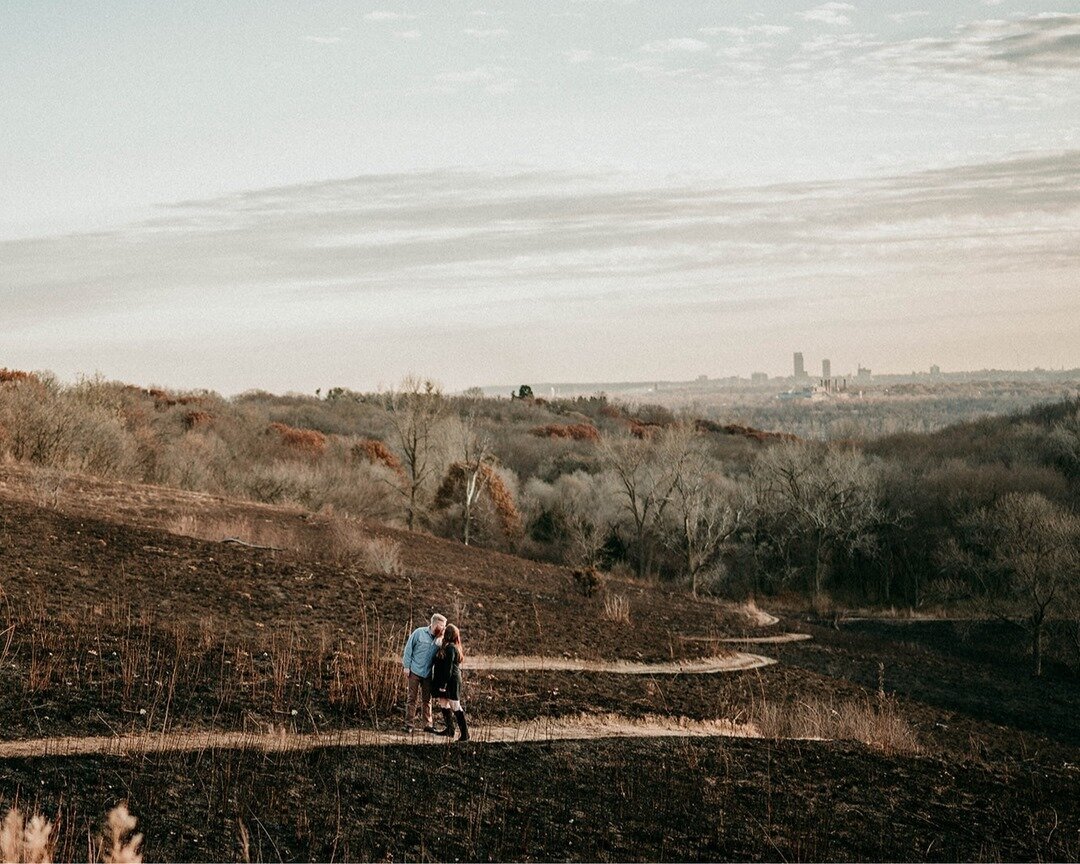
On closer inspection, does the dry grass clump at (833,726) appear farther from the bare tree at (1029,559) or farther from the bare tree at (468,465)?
the bare tree at (468,465)

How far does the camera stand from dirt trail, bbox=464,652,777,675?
16.5 metres

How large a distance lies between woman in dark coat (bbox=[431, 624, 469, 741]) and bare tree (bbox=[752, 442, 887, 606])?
4423 centimetres

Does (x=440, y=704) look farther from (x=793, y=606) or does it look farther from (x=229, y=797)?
(x=793, y=606)

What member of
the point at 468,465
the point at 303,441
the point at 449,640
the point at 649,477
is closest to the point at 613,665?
the point at 449,640

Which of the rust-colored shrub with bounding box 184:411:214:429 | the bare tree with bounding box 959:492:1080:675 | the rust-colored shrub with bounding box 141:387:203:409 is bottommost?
the bare tree with bounding box 959:492:1080:675

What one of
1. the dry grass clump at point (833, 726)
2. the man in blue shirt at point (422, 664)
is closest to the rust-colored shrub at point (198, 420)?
the dry grass clump at point (833, 726)

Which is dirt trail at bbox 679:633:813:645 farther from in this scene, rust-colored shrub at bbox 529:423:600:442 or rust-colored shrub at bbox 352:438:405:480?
rust-colored shrub at bbox 529:423:600:442

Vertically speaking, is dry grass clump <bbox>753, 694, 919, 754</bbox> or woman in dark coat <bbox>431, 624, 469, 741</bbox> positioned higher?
woman in dark coat <bbox>431, 624, 469, 741</bbox>

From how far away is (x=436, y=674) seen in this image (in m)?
11.9

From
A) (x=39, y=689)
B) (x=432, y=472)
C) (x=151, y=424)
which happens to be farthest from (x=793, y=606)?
(x=39, y=689)

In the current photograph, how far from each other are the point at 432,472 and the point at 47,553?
1390 inches

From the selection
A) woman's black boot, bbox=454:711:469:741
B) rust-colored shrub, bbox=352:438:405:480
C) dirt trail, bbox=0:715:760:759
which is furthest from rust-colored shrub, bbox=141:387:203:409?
woman's black boot, bbox=454:711:469:741

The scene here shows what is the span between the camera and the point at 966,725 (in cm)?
2317

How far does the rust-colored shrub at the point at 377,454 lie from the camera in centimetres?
5866
